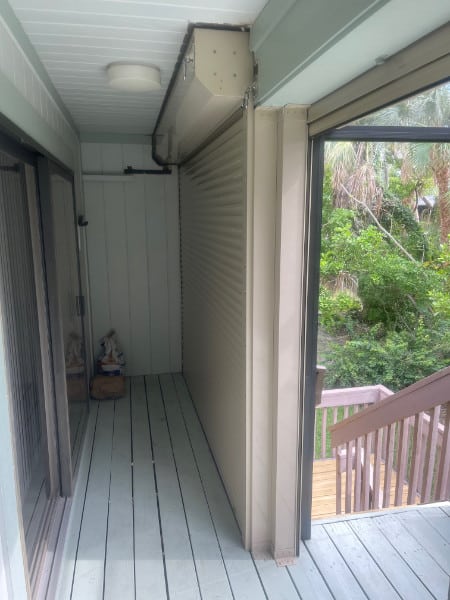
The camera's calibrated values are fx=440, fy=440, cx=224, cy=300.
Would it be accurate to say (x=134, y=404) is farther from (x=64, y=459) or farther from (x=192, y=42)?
(x=192, y=42)

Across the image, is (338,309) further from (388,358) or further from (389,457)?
(389,457)

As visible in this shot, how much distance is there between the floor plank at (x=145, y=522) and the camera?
6.31ft

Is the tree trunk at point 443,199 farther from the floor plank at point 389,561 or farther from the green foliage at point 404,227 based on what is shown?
the floor plank at point 389,561

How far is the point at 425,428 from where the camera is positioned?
3836 millimetres

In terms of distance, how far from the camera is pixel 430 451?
2334 millimetres

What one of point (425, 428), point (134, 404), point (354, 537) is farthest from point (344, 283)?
point (354, 537)

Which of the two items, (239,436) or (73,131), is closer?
(239,436)

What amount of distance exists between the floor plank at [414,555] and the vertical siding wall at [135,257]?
103 inches

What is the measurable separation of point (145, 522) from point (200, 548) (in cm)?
35

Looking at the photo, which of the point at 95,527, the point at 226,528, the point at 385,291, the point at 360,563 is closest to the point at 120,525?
the point at 95,527

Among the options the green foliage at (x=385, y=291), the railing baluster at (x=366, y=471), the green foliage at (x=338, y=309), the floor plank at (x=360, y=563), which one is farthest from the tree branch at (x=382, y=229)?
the floor plank at (x=360, y=563)

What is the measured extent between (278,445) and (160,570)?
0.78m

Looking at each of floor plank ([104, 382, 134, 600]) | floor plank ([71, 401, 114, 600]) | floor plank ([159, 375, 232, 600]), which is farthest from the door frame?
floor plank ([159, 375, 232, 600])

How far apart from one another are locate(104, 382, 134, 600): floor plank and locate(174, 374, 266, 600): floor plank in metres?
0.44
